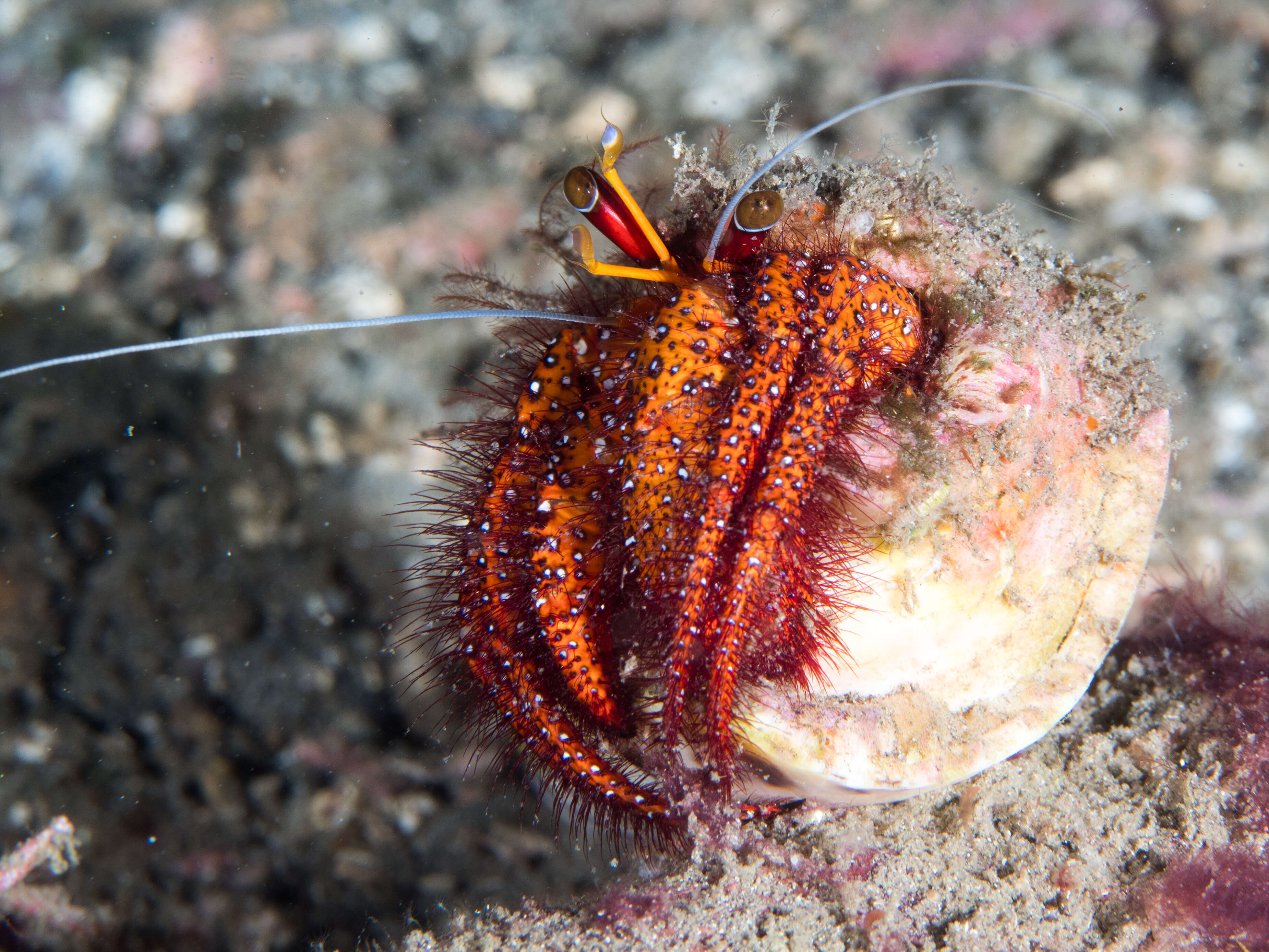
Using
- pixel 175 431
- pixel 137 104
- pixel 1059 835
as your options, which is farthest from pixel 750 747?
pixel 137 104

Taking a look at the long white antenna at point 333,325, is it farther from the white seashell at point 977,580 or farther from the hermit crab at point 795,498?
the white seashell at point 977,580

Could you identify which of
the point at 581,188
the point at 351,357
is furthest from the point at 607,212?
the point at 351,357

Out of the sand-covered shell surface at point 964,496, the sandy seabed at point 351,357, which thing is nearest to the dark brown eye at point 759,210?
the sand-covered shell surface at point 964,496

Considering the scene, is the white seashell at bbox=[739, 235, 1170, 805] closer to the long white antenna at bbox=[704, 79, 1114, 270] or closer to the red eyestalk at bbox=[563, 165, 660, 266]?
the long white antenna at bbox=[704, 79, 1114, 270]

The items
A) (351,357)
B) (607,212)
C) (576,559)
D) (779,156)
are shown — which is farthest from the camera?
(351,357)

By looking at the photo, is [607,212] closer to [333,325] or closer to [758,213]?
[758,213]

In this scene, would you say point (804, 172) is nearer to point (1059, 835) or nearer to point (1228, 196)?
point (1059, 835)
